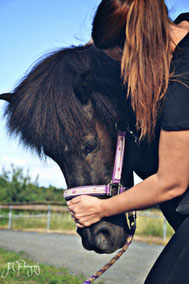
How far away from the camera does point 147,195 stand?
5.04 ft

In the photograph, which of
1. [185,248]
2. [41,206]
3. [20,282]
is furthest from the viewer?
[41,206]

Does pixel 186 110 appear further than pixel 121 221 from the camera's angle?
No

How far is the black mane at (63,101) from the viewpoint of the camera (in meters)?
1.99

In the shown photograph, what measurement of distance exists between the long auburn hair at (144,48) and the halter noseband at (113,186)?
14.9 inches

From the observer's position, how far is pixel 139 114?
1.58 metres

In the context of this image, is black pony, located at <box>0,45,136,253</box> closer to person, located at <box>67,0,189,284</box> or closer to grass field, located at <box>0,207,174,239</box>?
person, located at <box>67,0,189,284</box>

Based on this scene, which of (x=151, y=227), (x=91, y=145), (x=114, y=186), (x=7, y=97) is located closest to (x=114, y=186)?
(x=114, y=186)

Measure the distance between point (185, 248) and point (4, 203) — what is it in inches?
888

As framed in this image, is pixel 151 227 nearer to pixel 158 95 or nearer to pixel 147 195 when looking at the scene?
pixel 147 195

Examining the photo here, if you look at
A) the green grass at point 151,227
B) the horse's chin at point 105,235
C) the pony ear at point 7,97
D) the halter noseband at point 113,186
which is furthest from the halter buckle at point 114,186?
the green grass at point 151,227

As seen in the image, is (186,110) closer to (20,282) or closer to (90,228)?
(90,228)

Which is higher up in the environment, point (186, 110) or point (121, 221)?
point (186, 110)

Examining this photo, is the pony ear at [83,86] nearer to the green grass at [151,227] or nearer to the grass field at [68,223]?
the grass field at [68,223]

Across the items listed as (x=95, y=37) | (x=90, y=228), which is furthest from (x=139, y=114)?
(x=90, y=228)
